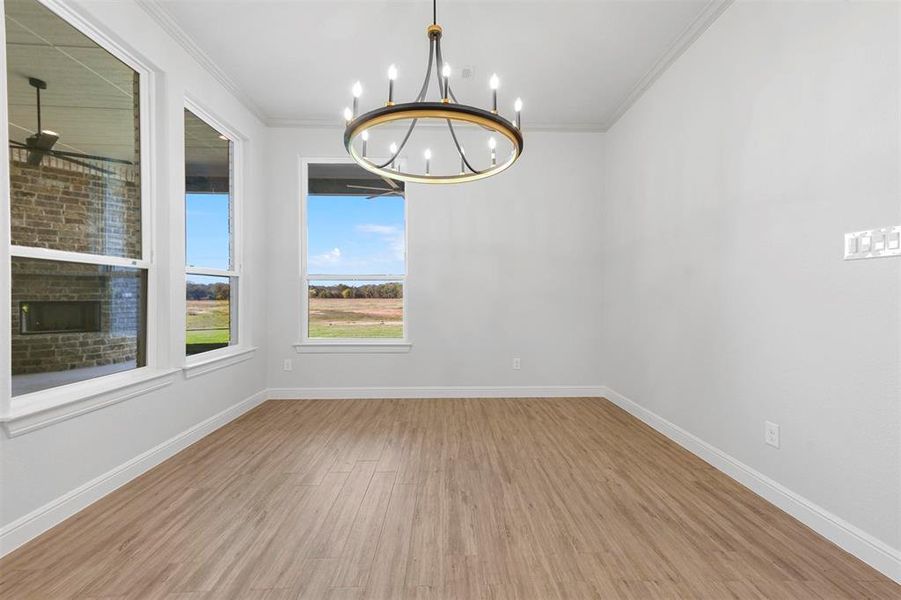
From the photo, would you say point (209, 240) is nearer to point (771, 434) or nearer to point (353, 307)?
point (353, 307)

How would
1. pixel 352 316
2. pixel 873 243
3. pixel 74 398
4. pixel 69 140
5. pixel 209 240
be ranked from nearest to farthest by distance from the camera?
pixel 873 243
pixel 74 398
pixel 69 140
pixel 209 240
pixel 352 316

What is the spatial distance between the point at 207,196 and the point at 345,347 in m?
1.92

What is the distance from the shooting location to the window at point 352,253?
4148 millimetres

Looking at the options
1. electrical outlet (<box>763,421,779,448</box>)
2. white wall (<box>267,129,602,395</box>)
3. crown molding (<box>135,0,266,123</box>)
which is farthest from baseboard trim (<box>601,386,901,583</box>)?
crown molding (<box>135,0,266,123</box>)

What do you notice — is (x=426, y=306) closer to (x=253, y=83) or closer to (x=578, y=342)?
(x=578, y=342)

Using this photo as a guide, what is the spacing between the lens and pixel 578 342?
4.20 metres

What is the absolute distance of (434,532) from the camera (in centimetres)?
177

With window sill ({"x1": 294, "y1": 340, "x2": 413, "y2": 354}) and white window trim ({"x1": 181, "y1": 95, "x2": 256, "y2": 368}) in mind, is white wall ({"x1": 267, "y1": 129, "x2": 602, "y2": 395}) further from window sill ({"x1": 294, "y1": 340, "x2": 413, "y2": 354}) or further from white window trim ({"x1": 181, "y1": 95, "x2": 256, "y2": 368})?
white window trim ({"x1": 181, "y1": 95, "x2": 256, "y2": 368})

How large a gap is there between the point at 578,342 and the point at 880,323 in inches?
106

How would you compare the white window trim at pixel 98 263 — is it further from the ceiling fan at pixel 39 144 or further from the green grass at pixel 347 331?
the green grass at pixel 347 331

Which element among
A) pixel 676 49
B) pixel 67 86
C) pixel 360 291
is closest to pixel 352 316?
pixel 360 291


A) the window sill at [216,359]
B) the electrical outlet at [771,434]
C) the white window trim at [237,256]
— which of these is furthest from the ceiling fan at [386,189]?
the electrical outlet at [771,434]

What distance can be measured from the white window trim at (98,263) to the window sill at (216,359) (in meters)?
0.27

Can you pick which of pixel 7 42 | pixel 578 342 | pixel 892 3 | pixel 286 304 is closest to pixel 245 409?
pixel 286 304
